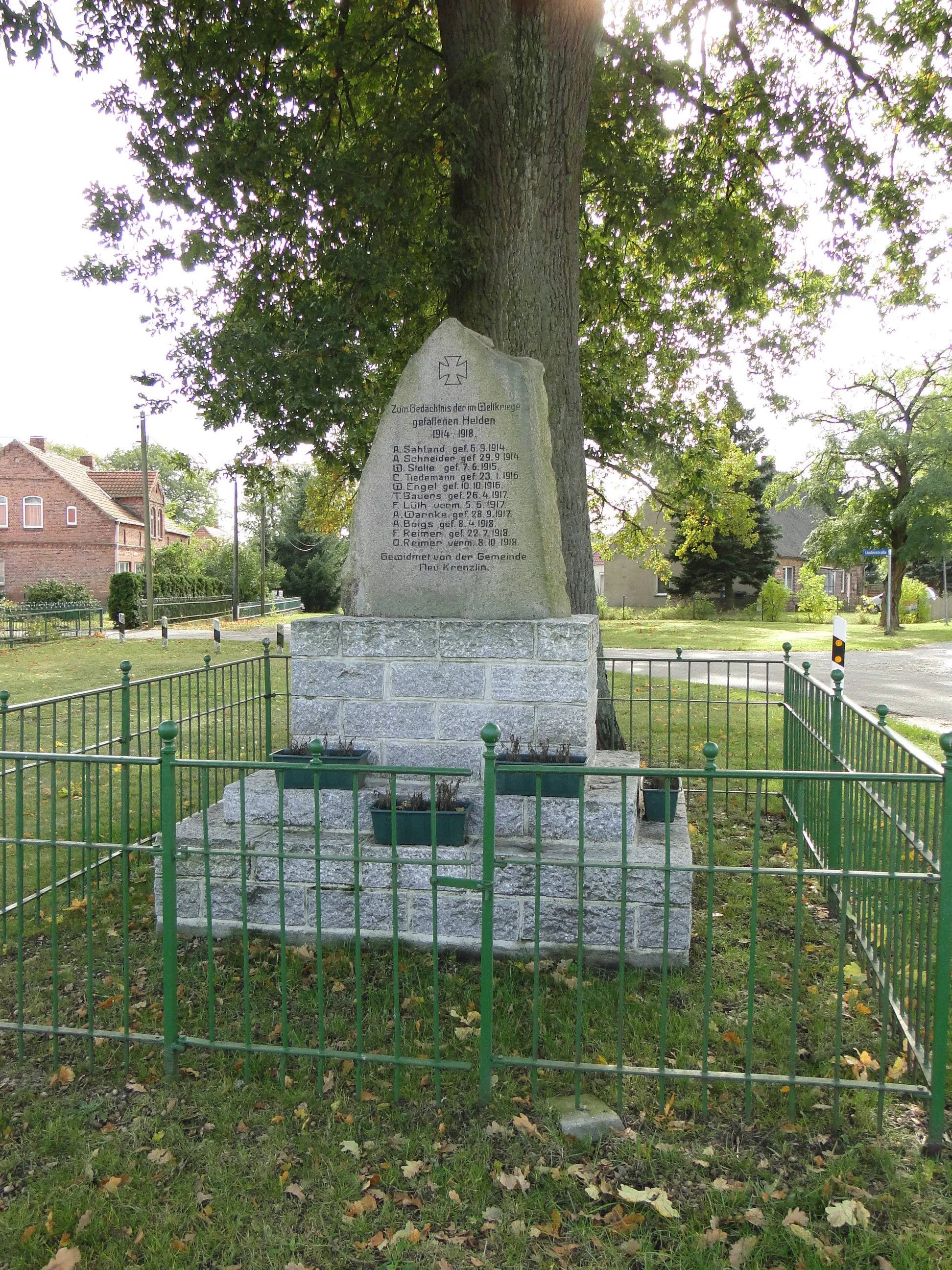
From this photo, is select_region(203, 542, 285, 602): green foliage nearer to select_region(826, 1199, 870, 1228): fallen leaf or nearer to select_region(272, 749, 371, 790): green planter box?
select_region(272, 749, 371, 790): green planter box

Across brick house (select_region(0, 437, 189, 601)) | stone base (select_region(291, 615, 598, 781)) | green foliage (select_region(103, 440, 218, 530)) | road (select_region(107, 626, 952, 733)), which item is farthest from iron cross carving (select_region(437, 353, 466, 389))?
green foliage (select_region(103, 440, 218, 530))

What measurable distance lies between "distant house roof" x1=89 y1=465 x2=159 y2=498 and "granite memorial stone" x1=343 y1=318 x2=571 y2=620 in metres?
45.5

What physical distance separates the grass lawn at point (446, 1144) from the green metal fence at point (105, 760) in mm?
960

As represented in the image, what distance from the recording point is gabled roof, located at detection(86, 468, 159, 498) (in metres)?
47.9

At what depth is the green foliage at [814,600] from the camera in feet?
124

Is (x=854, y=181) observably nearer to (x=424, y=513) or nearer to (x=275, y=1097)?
(x=424, y=513)

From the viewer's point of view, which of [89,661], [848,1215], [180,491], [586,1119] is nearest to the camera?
[848,1215]

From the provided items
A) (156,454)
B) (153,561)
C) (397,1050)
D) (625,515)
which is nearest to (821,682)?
(625,515)

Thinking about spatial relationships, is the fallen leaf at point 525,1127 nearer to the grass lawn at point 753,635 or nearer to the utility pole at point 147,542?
the grass lawn at point 753,635

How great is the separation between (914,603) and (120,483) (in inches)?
1629

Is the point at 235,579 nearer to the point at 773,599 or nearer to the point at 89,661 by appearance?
the point at 89,661

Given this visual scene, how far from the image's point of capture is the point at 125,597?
3372 centimetres

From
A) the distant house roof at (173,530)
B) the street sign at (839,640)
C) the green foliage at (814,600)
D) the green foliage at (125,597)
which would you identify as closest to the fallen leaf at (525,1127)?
the street sign at (839,640)

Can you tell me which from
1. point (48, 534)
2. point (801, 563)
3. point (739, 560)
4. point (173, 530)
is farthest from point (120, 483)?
point (801, 563)
